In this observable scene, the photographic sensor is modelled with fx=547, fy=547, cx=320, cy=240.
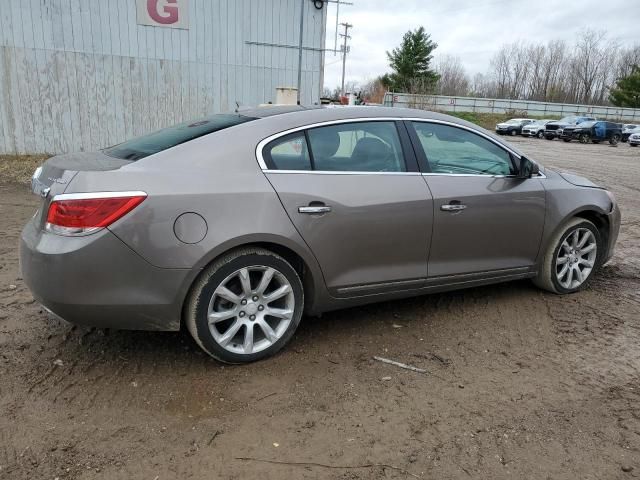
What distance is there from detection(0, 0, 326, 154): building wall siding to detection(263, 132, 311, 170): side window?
404 inches

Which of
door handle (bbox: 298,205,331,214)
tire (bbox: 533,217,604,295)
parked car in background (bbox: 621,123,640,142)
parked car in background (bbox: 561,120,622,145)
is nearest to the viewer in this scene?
door handle (bbox: 298,205,331,214)

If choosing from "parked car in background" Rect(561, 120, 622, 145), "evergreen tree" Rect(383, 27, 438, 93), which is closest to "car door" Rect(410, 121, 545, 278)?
"parked car in background" Rect(561, 120, 622, 145)

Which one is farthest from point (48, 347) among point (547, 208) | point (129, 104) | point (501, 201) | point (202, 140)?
point (129, 104)

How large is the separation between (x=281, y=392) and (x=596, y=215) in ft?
10.8

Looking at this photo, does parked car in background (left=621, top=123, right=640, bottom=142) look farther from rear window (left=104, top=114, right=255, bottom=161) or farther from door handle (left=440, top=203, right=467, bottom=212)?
rear window (left=104, top=114, right=255, bottom=161)

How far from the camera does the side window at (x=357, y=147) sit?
3.50 meters

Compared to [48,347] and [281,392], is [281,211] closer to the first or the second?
[281,392]

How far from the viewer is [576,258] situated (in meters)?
4.67

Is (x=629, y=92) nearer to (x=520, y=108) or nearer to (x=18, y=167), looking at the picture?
(x=520, y=108)

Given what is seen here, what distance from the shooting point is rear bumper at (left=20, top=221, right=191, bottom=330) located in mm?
2824

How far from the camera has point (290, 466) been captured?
2.47m

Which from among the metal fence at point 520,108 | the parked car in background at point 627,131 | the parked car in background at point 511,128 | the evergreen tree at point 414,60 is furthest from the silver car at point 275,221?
the evergreen tree at point 414,60

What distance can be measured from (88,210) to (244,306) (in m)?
1.02

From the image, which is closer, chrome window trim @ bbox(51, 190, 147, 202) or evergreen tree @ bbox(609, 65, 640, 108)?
chrome window trim @ bbox(51, 190, 147, 202)
